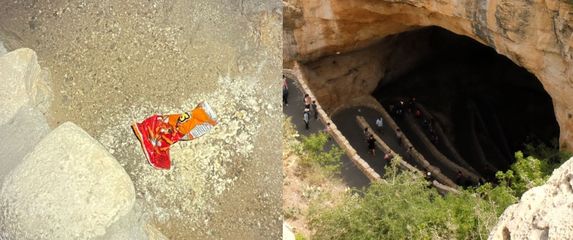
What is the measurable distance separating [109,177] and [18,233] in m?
0.50

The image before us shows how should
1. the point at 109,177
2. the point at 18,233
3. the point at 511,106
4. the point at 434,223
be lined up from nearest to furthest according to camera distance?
the point at 18,233 < the point at 109,177 < the point at 434,223 < the point at 511,106

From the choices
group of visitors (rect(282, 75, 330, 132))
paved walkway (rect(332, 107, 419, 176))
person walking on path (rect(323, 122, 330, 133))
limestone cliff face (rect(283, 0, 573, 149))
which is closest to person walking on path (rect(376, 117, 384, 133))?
paved walkway (rect(332, 107, 419, 176))

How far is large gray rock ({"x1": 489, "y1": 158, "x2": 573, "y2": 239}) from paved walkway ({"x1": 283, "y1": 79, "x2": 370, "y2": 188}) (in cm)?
628

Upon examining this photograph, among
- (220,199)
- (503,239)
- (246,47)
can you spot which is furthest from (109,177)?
(503,239)

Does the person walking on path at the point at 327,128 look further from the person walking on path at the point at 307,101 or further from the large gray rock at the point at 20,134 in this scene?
the large gray rock at the point at 20,134

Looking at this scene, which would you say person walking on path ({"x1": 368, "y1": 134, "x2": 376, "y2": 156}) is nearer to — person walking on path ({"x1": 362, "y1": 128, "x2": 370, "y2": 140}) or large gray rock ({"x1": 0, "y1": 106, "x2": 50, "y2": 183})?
person walking on path ({"x1": 362, "y1": 128, "x2": 370, "y2": 140})

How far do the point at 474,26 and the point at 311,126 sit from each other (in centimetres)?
324

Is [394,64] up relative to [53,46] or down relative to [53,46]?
down

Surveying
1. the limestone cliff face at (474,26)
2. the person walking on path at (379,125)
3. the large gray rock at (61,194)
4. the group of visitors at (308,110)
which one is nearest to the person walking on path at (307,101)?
the group of visitors at (308,110)

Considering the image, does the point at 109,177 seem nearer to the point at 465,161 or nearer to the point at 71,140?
the point at 71,140

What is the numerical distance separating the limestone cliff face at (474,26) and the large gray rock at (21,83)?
266 inches

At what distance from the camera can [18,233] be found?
9.77ft

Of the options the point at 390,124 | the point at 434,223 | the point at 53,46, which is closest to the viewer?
the point at 53,46

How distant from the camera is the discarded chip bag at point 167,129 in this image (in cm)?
356
